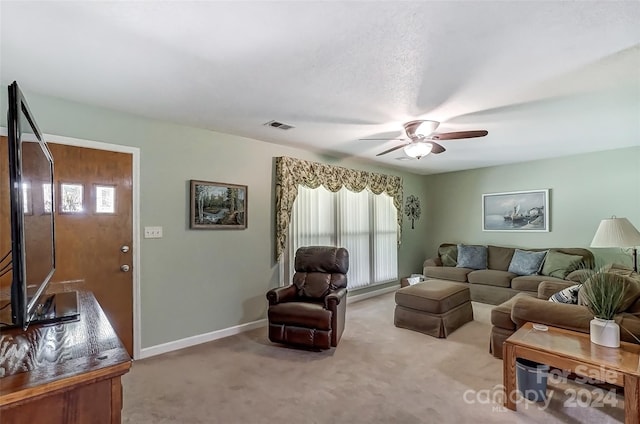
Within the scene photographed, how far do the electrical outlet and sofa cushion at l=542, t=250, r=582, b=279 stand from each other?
17.4ft

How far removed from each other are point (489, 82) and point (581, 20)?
717 mm

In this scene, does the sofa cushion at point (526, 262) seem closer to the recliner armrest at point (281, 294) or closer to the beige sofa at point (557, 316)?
the beige sofa at point (557, 316)

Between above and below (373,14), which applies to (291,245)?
below

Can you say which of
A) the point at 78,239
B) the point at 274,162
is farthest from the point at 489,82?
the point at 78,239

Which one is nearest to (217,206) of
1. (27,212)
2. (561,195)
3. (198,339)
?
(198,339)

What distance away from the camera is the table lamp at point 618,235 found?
343 cm

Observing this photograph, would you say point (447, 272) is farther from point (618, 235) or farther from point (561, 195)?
point (618, 235)

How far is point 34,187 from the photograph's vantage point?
1.44 metres

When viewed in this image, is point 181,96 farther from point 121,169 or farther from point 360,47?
point 360,47

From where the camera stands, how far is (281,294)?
3479 millimetres

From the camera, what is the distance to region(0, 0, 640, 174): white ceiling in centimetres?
158

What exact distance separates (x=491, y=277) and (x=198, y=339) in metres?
4.39

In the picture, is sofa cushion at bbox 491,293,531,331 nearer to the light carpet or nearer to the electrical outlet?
the light carpet

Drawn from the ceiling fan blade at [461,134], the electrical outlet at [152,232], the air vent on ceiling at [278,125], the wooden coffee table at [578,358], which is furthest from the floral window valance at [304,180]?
the wooden coffee table at [578,358]
